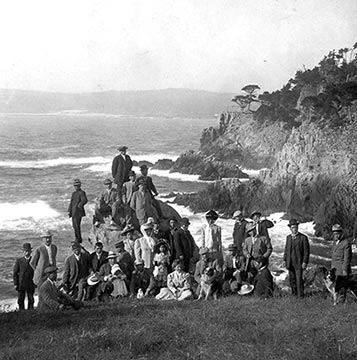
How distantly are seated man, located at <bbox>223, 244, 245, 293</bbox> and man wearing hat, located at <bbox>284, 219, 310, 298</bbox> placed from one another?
1.11 m

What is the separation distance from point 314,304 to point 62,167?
208 feet

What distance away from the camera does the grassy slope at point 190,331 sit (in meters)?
8.31

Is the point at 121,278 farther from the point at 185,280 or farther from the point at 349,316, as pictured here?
the point at 349,316

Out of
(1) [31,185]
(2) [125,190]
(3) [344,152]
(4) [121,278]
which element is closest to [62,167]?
(1) [31,185]

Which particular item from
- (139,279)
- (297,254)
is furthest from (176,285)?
(297,254)

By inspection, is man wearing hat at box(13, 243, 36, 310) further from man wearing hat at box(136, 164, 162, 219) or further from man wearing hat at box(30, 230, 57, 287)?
man wearing hat at box(136, 164, 162, 219)

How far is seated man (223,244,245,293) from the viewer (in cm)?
1297

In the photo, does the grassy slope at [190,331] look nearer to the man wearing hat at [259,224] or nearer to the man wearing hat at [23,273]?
the man wearing hat at [23,273]

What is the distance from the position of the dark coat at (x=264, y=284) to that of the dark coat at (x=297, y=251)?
671 millimetres

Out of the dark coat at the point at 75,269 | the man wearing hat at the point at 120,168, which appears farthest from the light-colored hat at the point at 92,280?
the man wearing hat at the point at 120,168

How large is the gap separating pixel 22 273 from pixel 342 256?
24.1 ft

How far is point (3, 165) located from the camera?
74250 mm

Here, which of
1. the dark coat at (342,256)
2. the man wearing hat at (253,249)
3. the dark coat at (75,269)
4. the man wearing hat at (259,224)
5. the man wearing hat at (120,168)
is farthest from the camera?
the man wearing hat at (120,168)

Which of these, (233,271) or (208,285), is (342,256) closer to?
(233,271)
